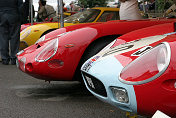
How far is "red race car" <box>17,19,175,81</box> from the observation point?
4594 millimetres

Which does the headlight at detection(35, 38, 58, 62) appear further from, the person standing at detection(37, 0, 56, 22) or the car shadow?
the person standing at detection(37, 0, 56, 22)

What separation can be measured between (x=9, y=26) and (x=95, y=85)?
228 inches

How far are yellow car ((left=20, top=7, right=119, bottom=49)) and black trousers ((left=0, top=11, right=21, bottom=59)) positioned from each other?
2.85 feet

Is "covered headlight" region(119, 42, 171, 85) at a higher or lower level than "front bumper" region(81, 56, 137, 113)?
higher

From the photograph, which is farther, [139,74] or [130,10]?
[130,10]

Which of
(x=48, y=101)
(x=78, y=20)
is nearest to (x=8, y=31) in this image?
(x=78, y=20)

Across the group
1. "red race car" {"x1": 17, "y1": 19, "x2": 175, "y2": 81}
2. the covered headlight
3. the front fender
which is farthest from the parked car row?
the front fender

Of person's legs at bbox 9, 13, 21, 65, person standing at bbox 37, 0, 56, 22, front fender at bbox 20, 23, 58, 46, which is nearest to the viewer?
person's legs at bbox 9, 13, 21, 65

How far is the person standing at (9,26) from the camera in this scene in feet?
27.3

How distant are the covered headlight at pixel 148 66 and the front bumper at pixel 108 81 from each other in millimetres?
61

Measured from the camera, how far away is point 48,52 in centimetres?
466

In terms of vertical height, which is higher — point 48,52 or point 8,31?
point 48,52

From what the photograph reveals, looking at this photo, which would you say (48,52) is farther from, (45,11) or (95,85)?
(45,11)

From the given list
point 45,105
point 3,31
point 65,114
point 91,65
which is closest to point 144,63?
point 91,65
